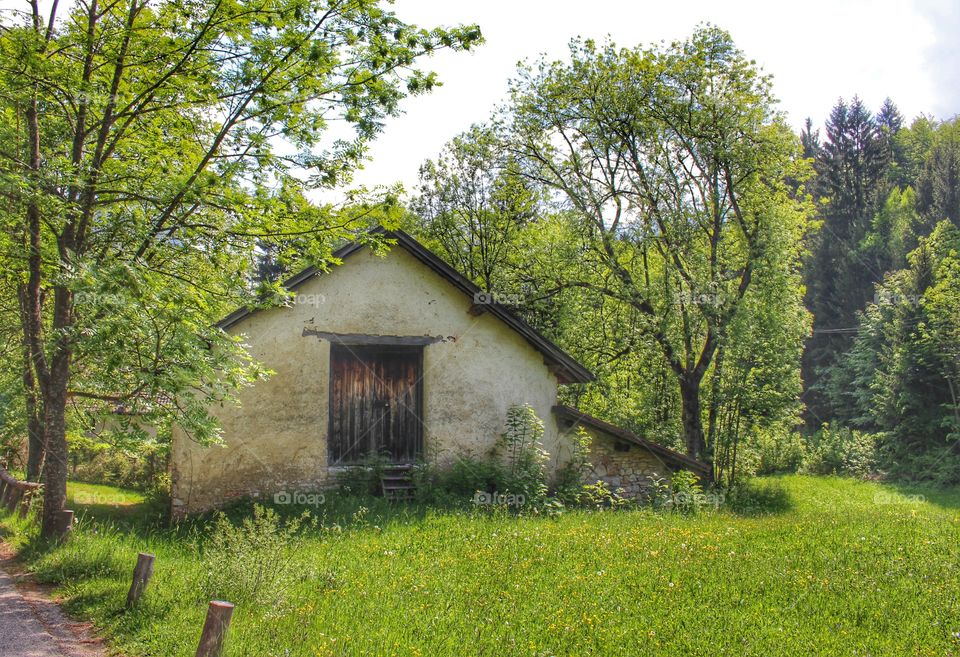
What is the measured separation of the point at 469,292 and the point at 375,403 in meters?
2.96

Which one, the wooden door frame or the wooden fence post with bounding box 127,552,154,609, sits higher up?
the wooden door frame

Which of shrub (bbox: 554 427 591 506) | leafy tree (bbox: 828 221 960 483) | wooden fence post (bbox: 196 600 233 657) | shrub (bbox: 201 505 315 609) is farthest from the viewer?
leafy tree (bbox: 828 221 960 483)

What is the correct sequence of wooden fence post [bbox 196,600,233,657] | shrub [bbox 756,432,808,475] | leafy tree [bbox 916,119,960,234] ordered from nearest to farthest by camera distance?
1. wooden fence post [bbox 196,600,233,657]
2. shrub [bbox 756,432,808,475]
3. leafy tree [bbox 916,119,960,234]

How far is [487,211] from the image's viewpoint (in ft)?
72.0

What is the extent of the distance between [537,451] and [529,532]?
Result: 145 inches

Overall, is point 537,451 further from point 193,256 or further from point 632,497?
point 193,256

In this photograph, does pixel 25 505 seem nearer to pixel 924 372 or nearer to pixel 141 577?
pixel 141 577

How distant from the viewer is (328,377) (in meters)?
12.6

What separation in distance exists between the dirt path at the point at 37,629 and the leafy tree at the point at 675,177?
13793mm

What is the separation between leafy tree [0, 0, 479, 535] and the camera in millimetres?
7453

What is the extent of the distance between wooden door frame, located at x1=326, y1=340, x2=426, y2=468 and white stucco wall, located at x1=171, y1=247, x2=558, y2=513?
0.16m
